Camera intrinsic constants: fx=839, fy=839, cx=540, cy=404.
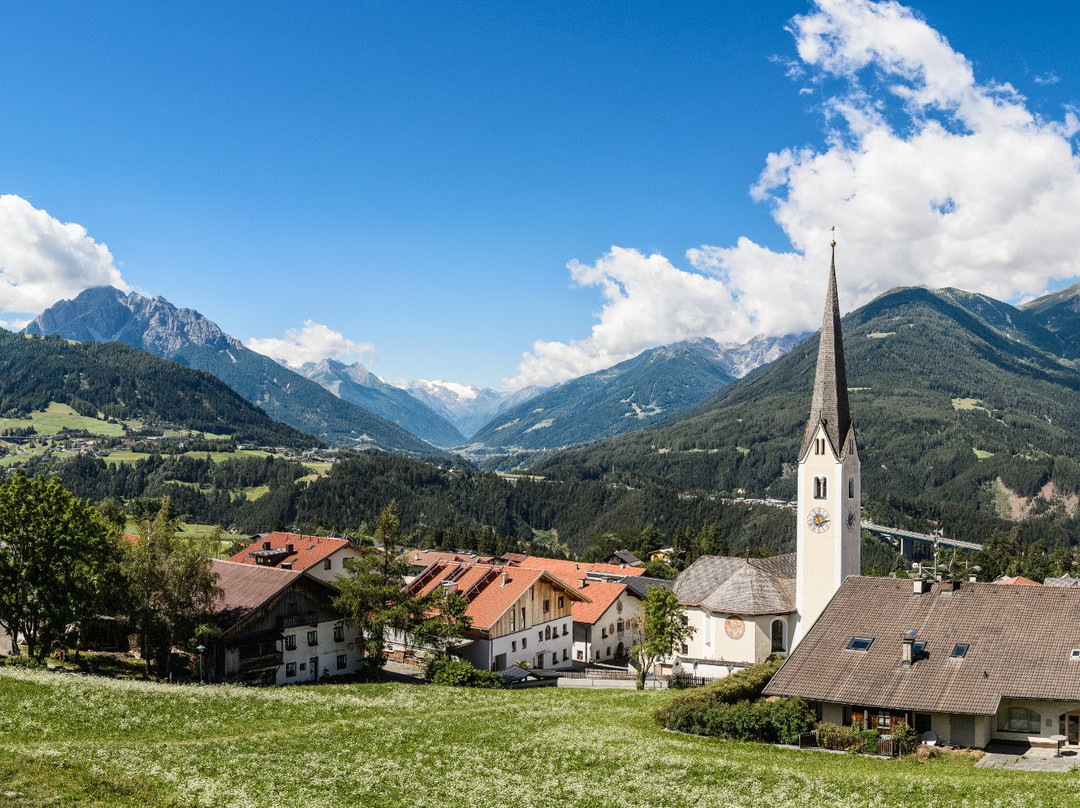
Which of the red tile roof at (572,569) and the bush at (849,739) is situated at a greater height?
the red tile roof at (572,569)

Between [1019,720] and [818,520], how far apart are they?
26517mm

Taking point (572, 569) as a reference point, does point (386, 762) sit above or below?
below

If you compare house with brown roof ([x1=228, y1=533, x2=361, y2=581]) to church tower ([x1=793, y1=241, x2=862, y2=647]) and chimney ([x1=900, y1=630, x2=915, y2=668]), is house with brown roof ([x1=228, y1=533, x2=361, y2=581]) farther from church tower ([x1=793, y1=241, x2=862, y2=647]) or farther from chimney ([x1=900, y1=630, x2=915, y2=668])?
chimney ([x1=900, y1=630, x2=915, y2=668])

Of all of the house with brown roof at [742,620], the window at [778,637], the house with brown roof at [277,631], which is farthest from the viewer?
the window at [778,637]

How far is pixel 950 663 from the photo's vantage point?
4169 centimetres

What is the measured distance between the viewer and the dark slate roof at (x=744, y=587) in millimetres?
67438

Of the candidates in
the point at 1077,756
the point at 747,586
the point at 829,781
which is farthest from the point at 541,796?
the point at 747,586

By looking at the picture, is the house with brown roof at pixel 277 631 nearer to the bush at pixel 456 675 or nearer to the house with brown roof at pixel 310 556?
the bush at pixel 456 675

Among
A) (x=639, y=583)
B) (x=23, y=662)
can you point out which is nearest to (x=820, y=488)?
(x=639, y=583)

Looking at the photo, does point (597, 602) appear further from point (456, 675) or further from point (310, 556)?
point (310, 556)

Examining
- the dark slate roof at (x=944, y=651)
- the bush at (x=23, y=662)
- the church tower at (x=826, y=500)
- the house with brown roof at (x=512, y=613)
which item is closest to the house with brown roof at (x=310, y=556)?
the house with brown roof at (x=512, y=613)

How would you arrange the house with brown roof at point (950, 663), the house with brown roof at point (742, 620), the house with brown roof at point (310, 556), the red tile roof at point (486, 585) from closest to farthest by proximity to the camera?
the house with brown roof at point (950, 663) < the house with brown roof at point (742, 620) < the red tile roof at point (486, 585) < the house with brown roof at point (310, 556)

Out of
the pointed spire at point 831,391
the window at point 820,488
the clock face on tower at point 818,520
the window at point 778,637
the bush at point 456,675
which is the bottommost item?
the bush at point 456,675

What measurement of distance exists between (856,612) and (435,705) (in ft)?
81.4
